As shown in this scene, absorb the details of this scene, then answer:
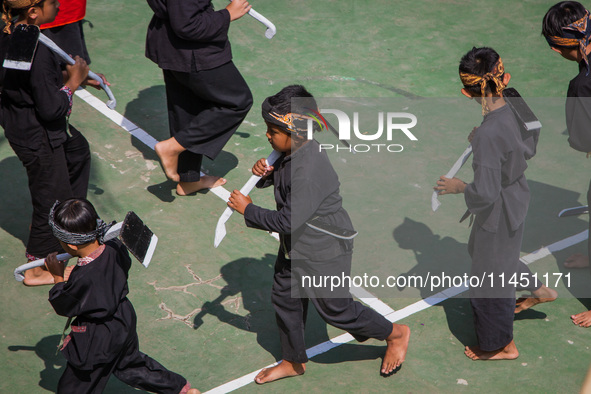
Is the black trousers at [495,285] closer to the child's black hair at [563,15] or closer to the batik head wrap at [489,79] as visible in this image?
the batik head wrap at [489,79]

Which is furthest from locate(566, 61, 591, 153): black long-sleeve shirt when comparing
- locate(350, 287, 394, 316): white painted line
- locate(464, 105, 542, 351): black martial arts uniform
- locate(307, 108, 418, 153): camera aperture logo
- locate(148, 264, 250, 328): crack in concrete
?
locate(148, 264, 250, 328): crack in concrete

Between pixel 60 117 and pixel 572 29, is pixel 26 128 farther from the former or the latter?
pixel 572 29

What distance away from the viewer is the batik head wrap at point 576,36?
183 inches

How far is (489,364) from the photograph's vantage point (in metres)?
4.63

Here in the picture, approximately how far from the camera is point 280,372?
14.6ft

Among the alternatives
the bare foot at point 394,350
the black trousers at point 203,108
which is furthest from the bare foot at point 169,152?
the bare foot at point 394,350

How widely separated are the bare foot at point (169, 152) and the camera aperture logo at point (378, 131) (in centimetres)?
171

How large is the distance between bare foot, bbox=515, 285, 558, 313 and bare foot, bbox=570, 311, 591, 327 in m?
0.26

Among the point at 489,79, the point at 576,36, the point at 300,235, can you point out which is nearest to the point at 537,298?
the point at 489,79

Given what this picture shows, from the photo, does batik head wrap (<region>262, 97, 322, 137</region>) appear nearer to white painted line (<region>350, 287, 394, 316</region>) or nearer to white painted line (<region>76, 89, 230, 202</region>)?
white painted line (<region>350, 287, 394, 316</region>)

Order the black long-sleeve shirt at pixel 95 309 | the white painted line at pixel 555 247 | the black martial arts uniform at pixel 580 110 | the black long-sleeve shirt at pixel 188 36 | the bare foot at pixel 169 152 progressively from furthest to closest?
the bare foot at pixel 169 152 < the white painted line at pixel 555 247 < the black long-sleeve shirt at pixel 188 36 < the black martial arts uniform at pixel 580 110 < the black long-sleeve shirt at pixel 95 309

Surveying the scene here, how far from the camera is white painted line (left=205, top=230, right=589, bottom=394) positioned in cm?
444

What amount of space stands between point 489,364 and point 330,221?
1.57 metres

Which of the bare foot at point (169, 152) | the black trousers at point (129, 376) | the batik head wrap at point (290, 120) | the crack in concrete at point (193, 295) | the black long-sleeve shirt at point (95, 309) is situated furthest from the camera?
the bare foot at point (169, 152)
